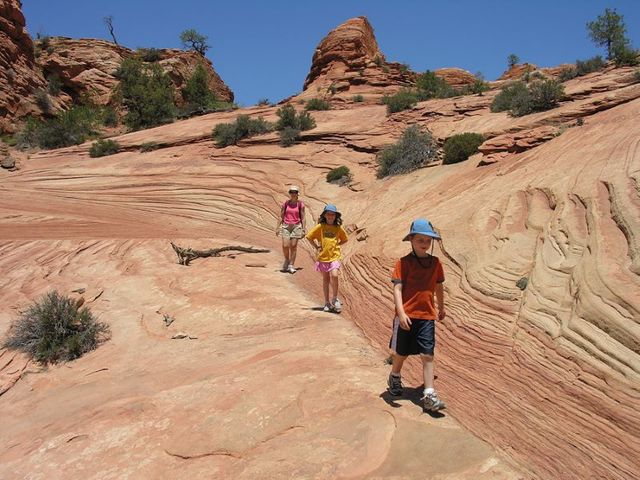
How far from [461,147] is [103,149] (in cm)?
1632

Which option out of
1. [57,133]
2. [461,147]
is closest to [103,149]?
[57,133]

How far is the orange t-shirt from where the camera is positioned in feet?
12.0

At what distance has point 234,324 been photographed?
6.23m

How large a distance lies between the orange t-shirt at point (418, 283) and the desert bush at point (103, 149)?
67.6 ft

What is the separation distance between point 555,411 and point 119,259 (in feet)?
28.1

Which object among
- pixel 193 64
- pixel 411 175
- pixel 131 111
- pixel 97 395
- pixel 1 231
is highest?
pixel 193 64

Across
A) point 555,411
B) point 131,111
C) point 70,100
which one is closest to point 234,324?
point 555,411

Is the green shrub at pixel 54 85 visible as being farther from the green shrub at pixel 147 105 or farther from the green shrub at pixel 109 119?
the green shrub at pixel 147 105

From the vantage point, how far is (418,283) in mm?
3727

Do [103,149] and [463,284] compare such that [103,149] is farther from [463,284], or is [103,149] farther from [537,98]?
[463,284]

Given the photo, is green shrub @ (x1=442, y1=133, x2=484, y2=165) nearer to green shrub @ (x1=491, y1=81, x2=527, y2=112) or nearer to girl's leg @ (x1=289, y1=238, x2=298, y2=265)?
green shrub @ (x1=491, y1=81, x2=527, y2=112)

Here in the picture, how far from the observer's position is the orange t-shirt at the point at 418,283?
12.0ft

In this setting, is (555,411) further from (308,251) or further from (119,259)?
(119,259)

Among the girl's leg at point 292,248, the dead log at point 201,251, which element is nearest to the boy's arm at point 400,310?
the girl's leg at point 292,248
